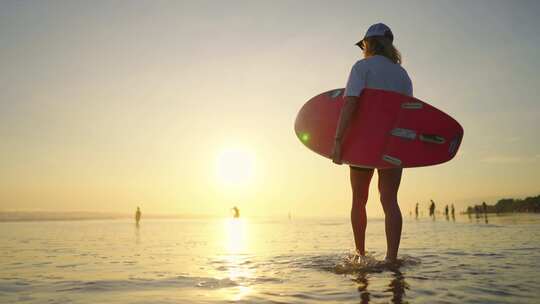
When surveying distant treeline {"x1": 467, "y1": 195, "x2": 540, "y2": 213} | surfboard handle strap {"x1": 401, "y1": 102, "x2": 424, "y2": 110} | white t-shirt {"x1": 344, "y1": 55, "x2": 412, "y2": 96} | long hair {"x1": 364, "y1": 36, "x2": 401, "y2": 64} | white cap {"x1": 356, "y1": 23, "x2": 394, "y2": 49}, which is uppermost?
white cap {"x1": 356, "y1": 23, "x2": 394, "y2": 49}

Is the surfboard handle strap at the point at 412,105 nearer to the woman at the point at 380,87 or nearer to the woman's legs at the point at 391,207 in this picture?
the woman at the point at 380,87

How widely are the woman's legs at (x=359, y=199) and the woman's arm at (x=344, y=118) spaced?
0.44 meters

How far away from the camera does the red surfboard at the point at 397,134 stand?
4.39 metres

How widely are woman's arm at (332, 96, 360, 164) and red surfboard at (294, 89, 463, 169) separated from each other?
8 centimetres

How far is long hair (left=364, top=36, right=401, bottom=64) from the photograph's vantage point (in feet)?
15.6

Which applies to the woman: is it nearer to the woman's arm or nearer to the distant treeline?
the woman's arm

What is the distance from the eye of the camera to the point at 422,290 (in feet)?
10.3

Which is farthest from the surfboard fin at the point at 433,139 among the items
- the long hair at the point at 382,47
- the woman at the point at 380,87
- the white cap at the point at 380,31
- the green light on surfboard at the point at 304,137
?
the green light on surfboard at the point at 304,137

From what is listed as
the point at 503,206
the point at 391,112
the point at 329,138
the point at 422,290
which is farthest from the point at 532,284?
the point at 503,206

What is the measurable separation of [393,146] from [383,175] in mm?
369

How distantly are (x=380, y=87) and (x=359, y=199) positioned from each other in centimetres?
133

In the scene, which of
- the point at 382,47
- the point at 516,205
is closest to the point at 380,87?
the point at 382,47

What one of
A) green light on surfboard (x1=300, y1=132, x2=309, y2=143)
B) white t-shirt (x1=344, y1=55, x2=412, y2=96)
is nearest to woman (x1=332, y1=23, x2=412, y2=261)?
white t-shirt (x1=344, y1=55, x2=412, y2=96)

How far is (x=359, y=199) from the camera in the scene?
4.89 meters
